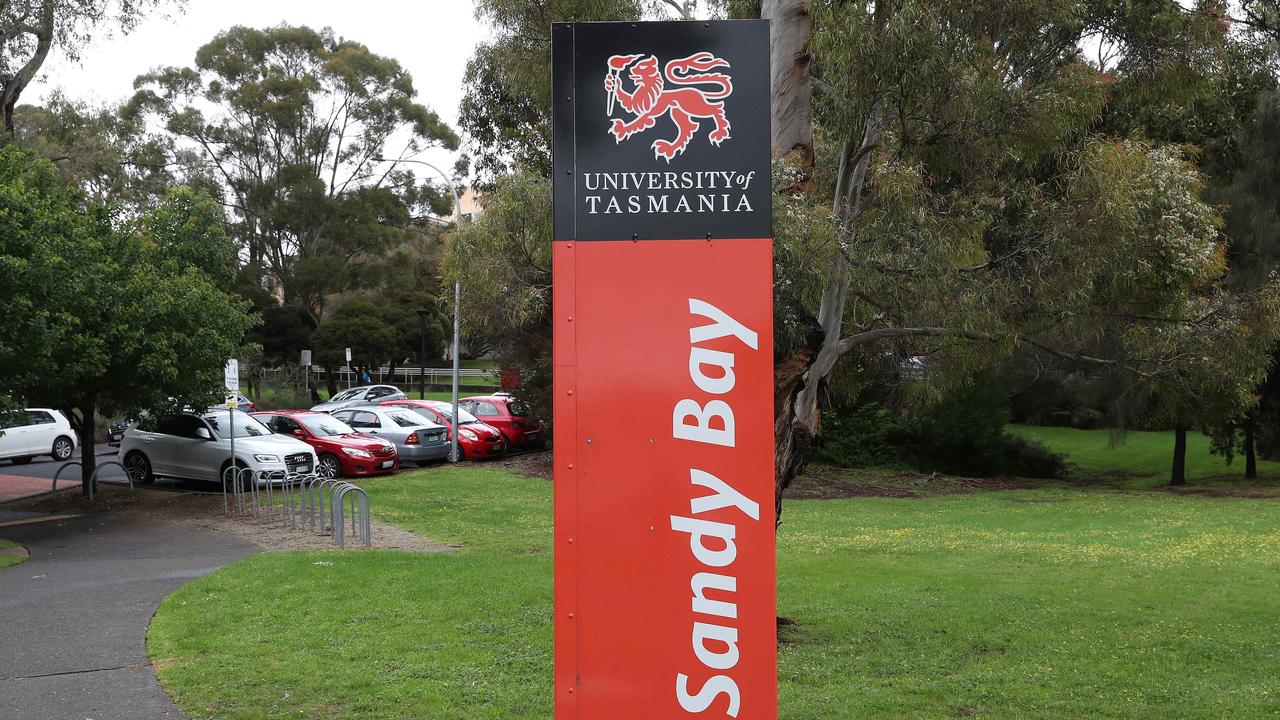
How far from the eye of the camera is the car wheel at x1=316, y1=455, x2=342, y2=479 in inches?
903

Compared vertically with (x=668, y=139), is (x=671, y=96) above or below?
above

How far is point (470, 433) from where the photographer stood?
2827 centimetres

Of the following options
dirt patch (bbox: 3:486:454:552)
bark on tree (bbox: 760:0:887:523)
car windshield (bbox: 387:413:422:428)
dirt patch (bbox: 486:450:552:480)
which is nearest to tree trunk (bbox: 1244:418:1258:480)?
dirt patch (bbox: 486:450:552:480)

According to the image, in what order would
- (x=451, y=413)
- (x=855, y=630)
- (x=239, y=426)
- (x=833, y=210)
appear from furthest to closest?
(x=451, y=413) < (x=239, y=426) < (x=855, y=630) < (x=833, y=210)

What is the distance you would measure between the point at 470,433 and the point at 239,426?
730 cm

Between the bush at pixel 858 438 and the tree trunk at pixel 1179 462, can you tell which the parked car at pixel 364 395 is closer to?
the bush at pixel 858 438

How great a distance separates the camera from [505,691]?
7164 millimetres

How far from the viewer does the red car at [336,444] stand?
23312mm

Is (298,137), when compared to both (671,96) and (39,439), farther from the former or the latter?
(671,96)

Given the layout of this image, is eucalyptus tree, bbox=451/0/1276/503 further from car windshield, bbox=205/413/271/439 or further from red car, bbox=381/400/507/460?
red car, bbox=381/400/507/460

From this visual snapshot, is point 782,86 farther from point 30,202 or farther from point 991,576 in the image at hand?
point 30,202

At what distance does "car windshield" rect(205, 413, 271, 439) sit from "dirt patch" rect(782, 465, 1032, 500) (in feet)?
37.2

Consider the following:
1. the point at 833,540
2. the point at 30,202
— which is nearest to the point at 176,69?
the point at 30,202

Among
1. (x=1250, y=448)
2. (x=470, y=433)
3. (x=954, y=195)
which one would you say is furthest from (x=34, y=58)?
(x=1250, y=448)
